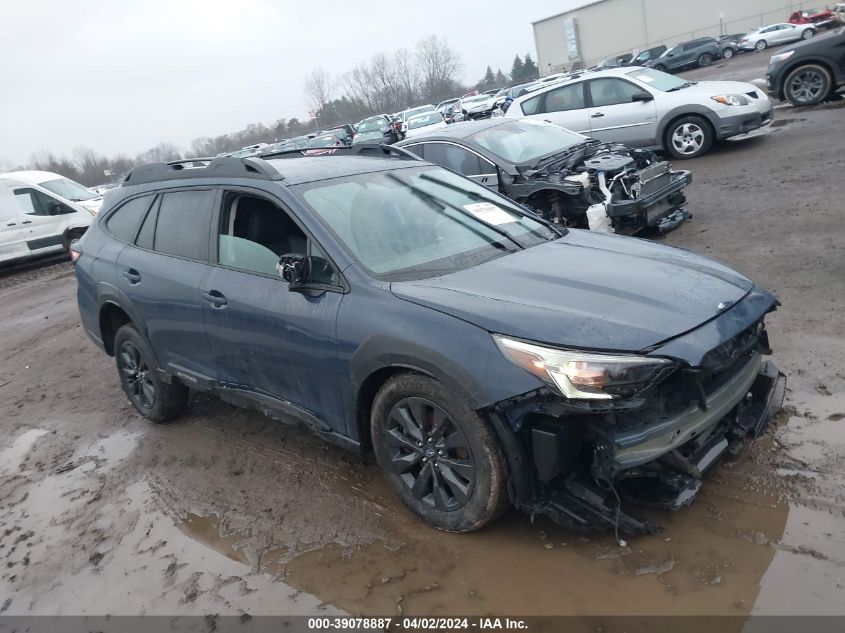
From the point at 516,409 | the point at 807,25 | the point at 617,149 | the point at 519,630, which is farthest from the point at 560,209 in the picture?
the point at 807,25

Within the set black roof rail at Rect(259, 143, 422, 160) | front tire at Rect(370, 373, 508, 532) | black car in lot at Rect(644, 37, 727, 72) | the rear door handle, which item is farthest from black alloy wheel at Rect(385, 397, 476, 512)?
black car in lot at Rect(644, 37, 727, 72)

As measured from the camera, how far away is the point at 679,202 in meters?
7.63

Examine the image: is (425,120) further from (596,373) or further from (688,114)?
(596,373)

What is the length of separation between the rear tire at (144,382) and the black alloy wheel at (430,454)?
2.35m

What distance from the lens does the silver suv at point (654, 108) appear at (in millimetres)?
10484

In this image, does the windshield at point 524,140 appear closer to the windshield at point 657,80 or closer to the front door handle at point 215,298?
the windshield at point 657,80

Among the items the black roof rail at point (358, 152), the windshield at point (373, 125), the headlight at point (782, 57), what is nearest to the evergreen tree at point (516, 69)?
the windshield at point (373, 125)

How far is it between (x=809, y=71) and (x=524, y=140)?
7.89 m

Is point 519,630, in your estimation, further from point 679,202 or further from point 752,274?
point 679,202

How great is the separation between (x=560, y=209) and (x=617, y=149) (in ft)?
4.33

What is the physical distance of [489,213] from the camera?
411 cm

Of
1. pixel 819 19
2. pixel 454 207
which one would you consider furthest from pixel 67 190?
pixel 819 19

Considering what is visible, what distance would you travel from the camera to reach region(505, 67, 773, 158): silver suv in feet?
34.4

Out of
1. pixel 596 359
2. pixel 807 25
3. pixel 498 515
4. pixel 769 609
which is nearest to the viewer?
pixel 769 609
